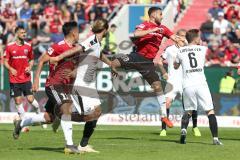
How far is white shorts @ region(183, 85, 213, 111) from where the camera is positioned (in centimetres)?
1775

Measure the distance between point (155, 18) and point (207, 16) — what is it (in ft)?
54.6

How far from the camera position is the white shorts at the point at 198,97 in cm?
1775

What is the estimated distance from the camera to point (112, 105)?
2917 centimetres

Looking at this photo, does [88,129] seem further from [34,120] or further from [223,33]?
[223,33]

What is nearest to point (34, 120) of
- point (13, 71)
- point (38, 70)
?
point (38, 70)

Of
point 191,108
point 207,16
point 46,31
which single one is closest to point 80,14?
point 46,31

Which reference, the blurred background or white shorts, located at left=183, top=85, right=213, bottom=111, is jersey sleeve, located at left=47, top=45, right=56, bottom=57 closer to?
white shorts, located at left=183, top=85, right=213, bottom=111

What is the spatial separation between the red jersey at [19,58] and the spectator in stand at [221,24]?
12606 mm

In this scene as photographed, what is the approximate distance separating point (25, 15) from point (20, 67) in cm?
1514

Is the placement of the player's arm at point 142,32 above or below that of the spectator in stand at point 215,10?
below

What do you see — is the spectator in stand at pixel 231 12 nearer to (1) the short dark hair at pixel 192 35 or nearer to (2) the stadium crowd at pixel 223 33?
(2) the stadium crowd at pixel 223 33

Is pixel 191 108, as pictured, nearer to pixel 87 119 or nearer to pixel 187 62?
pixel 187 62

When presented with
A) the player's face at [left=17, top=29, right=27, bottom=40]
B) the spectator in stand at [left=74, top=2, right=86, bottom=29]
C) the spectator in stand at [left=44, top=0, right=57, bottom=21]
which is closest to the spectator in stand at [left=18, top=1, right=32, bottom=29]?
the spectator in stand at [left=44, top=0, right=57, bottom=21]

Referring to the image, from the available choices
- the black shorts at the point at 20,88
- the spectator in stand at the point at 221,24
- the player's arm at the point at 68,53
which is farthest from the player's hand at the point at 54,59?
the spectator in stand at the point at 221,24
